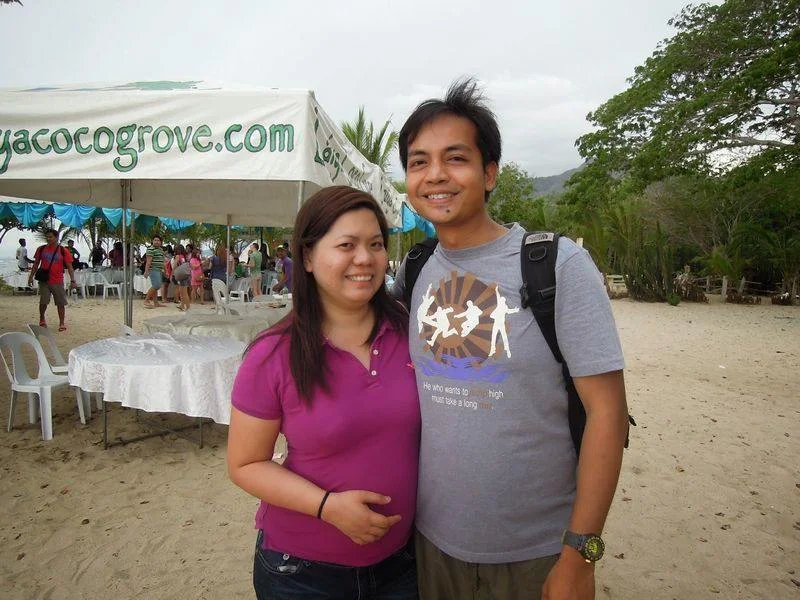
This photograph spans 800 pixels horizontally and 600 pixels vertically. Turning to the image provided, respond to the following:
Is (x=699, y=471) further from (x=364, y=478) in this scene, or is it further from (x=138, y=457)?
(x=138, y=457)

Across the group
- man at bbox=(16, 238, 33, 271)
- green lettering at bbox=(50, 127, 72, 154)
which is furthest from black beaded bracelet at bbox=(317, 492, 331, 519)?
man at bbox=(16, 238, 33, 271)

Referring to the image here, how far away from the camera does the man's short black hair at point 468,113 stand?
1362mm

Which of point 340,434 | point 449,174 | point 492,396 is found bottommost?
point 340,434

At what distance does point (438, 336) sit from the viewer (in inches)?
51.7

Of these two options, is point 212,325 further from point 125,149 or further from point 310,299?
point 310,299

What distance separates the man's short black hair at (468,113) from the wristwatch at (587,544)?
3.30 feet

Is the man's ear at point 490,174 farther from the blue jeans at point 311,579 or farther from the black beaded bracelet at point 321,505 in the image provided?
the blue jeans at point 311,579

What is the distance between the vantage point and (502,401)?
3.96 ft

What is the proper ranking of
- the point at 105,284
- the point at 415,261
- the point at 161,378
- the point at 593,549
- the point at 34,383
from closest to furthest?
the point at 593,549
the point at 415,261
the point at 161,378
the point at 34,383
the point at 105,284

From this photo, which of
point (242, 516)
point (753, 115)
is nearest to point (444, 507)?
point (242, 516)

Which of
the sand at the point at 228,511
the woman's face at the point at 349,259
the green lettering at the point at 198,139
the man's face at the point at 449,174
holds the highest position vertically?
the green lettering at the point at 198,139

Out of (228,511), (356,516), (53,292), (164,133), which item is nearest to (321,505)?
(356,516)

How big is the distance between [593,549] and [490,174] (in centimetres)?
103

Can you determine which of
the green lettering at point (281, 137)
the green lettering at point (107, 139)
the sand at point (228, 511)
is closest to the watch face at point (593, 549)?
the sand at point (228, 511)
